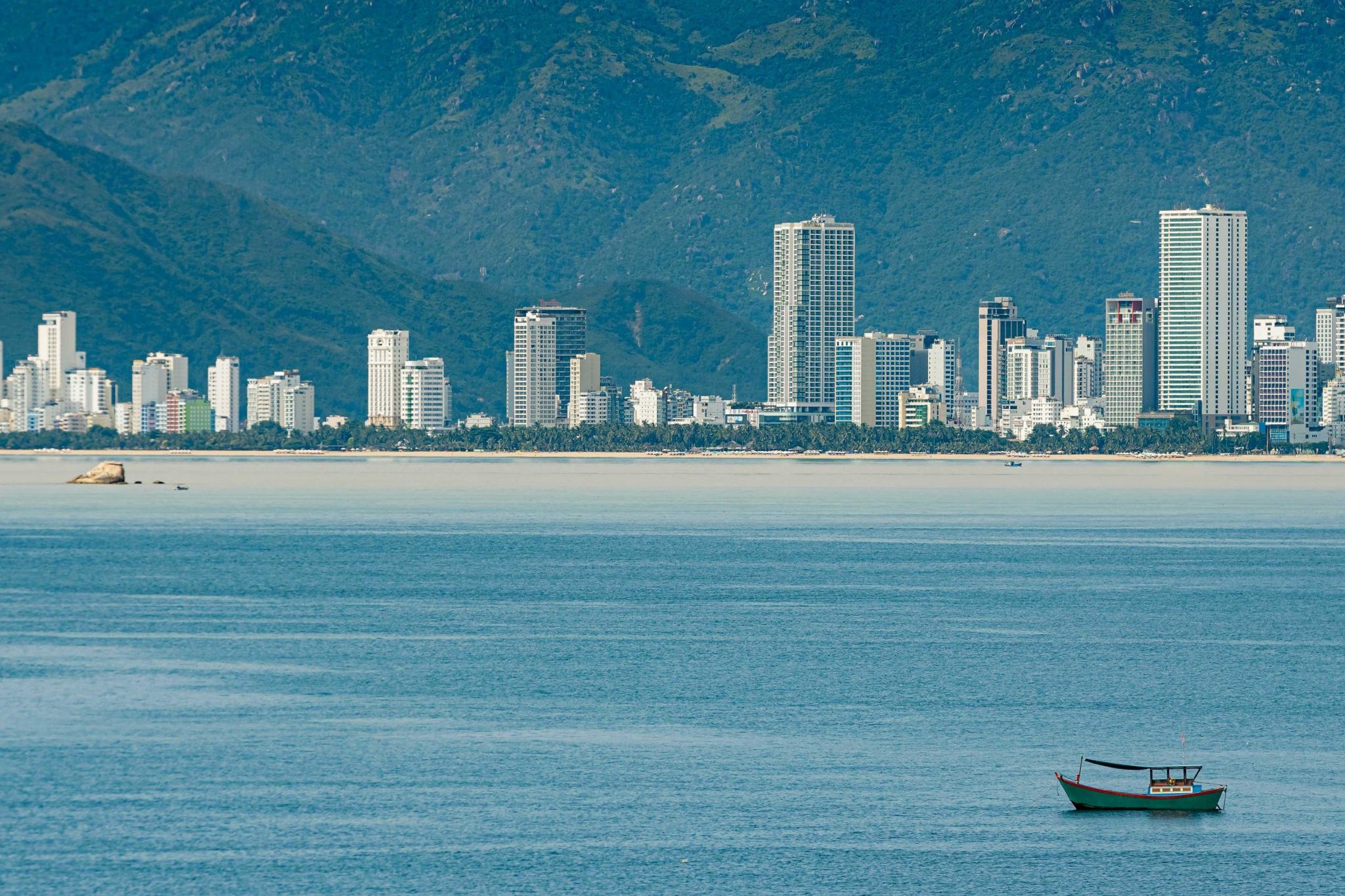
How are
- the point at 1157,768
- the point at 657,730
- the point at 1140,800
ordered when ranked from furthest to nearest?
the point at 657,730, the point at 1140,800, the point at 1157,768

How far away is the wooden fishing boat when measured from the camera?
62.6 meters

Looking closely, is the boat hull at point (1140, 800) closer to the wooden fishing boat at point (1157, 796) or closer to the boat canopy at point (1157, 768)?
the wooden fishing boat at point (1157, 796)

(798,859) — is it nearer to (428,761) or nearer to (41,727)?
(428,761)

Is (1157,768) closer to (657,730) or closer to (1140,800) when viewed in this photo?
(1140,800)

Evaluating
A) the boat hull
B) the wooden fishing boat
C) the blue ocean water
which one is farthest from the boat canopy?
the blue ocean water

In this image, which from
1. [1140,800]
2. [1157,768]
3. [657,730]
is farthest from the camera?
[657,730]

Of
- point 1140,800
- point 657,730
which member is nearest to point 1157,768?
point 1140,800

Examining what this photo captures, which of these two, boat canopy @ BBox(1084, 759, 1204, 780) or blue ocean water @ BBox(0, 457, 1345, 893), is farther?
boat canopy @ BBox(1084, 759, 1204, 780)

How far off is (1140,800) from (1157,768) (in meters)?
1.06

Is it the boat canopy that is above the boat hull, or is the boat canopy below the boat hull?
above

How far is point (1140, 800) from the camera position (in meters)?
63.4

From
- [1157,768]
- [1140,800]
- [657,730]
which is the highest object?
[1157,768]

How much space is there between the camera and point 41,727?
7381 cm

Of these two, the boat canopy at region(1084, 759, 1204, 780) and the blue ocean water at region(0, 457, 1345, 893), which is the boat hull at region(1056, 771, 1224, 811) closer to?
the blue ocean water at region(0, 457, 1345, 893)
